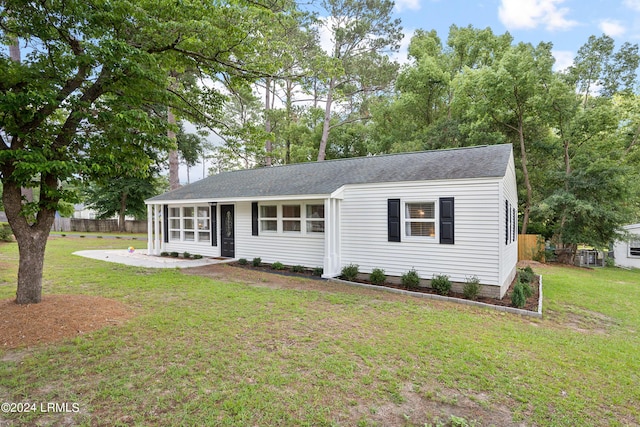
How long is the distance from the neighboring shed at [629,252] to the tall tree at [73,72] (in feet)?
78.0

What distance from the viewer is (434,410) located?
3045 mm

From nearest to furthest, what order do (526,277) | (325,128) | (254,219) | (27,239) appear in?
1. (27,239)
2. (526,277)
3. (254,219)
4. (325,128)

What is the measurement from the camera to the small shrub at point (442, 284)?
778 centimetres

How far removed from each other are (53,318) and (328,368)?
4.35m

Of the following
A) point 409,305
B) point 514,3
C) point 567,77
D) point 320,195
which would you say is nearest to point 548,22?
point 514,3

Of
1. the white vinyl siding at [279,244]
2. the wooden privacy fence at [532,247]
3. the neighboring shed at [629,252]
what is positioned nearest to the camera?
the white vinyl siding at [279,244]

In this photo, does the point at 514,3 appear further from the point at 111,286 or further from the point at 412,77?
the point at 111,286

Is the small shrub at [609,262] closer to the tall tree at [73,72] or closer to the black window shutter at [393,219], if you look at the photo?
the black window shutter at [393,219]

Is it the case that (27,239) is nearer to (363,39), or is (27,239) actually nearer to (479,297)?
(479,297)

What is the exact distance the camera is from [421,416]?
2939mm

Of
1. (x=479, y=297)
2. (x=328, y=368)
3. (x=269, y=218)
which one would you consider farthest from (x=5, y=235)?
(x=479, y=297)

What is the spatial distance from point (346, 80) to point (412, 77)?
4.53 metres

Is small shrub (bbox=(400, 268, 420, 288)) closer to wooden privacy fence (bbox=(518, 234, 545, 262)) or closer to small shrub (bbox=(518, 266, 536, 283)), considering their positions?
small shrub (bbox=(518, 266, 536, 283))

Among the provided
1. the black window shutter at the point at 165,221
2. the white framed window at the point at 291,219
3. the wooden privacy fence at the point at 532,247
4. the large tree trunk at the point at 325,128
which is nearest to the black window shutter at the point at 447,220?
the white framed window at the point at 291,219
